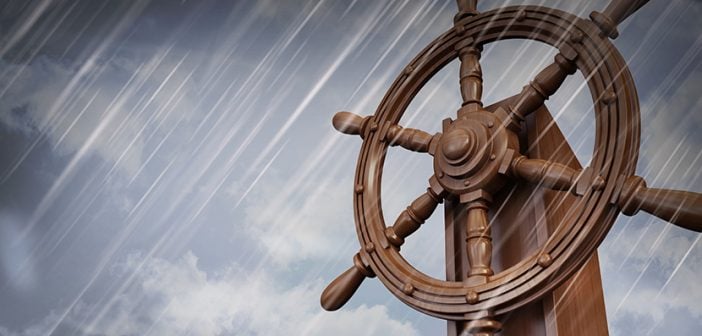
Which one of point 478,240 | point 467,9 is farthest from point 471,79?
point 478,240

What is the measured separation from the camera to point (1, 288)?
7.07 feet

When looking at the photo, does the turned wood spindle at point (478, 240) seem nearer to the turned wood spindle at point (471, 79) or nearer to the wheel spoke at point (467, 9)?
the turned wood spindle at point (471, 79)

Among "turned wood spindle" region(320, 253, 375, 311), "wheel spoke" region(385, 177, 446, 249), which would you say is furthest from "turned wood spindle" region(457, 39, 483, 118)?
"turned wood spindle" region(320, 253, 375, 311)

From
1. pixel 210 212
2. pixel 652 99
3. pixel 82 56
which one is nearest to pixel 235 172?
pixel 210 212

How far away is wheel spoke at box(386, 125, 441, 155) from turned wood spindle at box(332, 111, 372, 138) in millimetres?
51

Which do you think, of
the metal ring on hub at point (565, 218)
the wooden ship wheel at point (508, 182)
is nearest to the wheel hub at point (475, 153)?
the wooden ship wheel at point (508, 182)

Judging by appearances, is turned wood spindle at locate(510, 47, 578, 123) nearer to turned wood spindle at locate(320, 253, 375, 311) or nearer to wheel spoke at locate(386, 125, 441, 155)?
wheel spoke at locate(386, 125, 441, 155)

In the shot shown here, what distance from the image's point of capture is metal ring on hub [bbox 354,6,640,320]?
28.1 inches

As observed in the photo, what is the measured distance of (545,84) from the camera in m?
0.83

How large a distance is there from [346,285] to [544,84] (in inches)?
14.7

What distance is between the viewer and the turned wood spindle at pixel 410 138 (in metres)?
0.92

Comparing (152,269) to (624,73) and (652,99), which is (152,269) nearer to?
(652,99)

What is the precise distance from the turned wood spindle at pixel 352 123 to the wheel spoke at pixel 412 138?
0.05 meters

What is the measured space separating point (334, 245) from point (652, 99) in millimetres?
1080
